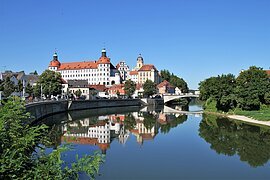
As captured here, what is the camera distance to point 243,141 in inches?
1191

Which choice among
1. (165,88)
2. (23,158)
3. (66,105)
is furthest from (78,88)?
(23,158)

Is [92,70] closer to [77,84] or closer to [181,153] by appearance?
[77,84]

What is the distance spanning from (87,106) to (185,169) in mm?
56649

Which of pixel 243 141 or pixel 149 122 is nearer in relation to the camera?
pixel 243 141

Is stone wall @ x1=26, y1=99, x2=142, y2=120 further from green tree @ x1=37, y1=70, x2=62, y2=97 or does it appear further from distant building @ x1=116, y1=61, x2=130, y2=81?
distant building @ x1=116, y1=61, x2=130, y2=81

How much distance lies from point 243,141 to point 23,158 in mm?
25979

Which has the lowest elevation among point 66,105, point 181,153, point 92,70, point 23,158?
point 181,153

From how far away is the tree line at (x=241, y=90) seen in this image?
54.4 metres

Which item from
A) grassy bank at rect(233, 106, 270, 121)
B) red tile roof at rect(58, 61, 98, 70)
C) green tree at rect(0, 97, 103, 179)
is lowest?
grassy bank at rect(233, 106, 270, 121)

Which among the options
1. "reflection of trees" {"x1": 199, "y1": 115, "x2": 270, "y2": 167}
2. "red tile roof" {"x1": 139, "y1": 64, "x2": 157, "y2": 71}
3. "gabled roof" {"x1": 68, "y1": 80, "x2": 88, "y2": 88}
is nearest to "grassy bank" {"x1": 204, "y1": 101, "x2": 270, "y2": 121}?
"reflection of trees" {"x1": 199, "y1": 115, "x2": 270, "y2": 167}

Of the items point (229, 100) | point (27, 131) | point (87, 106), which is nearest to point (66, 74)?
point (87, 106)

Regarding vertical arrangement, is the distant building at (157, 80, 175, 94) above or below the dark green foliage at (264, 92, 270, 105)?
above

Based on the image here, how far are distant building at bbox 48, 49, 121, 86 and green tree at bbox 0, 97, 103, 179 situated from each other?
130848mm

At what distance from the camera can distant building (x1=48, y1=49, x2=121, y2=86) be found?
14488 centimetres
